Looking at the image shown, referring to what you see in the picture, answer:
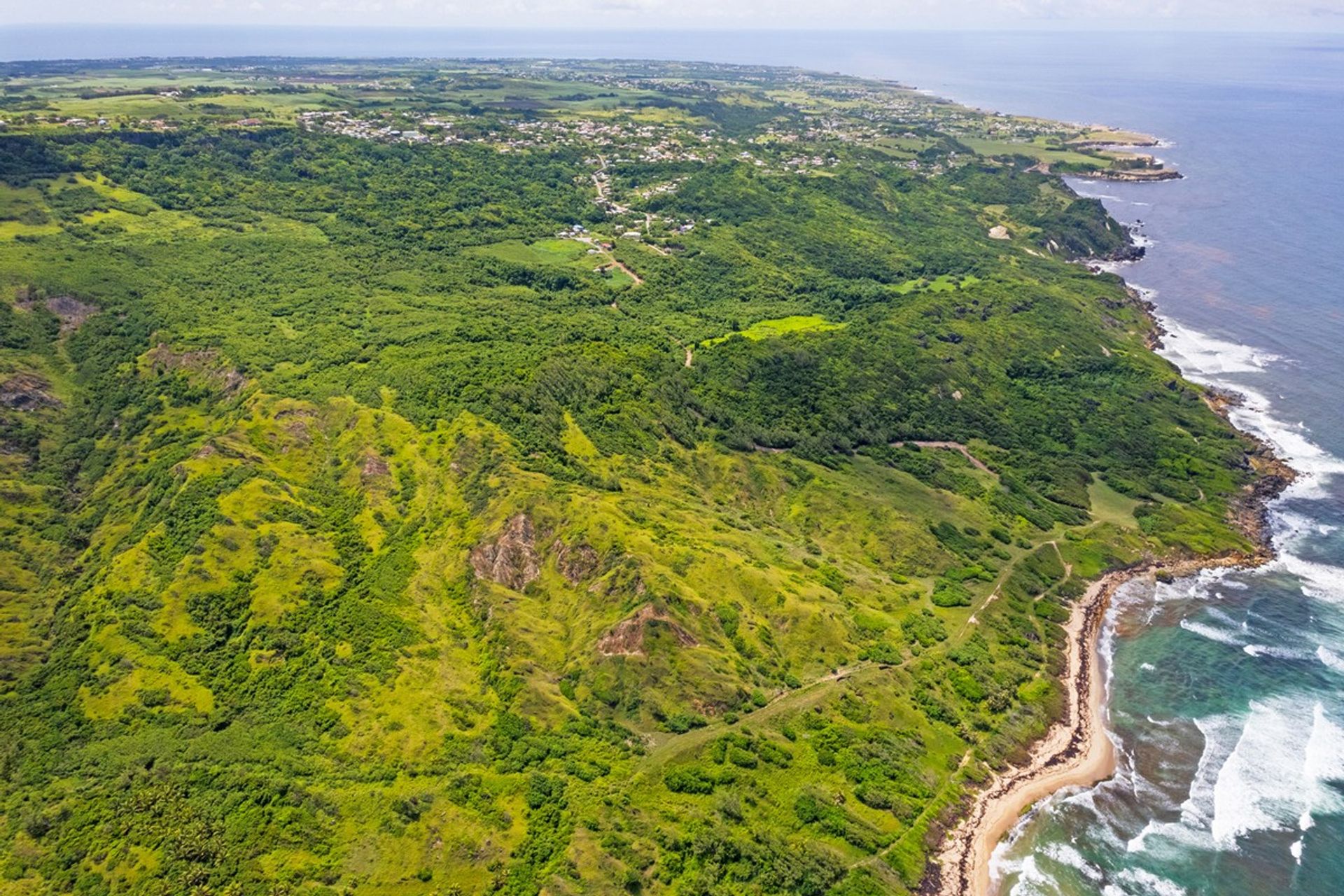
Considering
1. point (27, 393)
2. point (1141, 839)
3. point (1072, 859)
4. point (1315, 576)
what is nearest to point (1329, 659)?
point (1315, 576)

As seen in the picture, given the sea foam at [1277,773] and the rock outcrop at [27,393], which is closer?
the sea foam at [1277,773]

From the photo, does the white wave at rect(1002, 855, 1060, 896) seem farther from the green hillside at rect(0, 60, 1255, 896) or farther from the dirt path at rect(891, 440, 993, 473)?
the dirt path at rect(891, 440, 993, 473)

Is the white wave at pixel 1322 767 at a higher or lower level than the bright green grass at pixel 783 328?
lower

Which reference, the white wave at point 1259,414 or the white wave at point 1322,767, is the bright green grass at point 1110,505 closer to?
the white wave at point 1259,414

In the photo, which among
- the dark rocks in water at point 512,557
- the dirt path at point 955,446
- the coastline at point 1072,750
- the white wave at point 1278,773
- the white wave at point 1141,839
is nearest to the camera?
the coastline at point 1072,750

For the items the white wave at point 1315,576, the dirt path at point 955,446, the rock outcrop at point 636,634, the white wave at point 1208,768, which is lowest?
the white wave at point 1208,768

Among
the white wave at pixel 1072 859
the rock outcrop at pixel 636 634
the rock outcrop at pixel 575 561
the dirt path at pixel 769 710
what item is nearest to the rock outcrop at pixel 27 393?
the rock outcrop at pixel 575 561

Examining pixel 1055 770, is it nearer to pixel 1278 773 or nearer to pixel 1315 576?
pixel 1278 773
